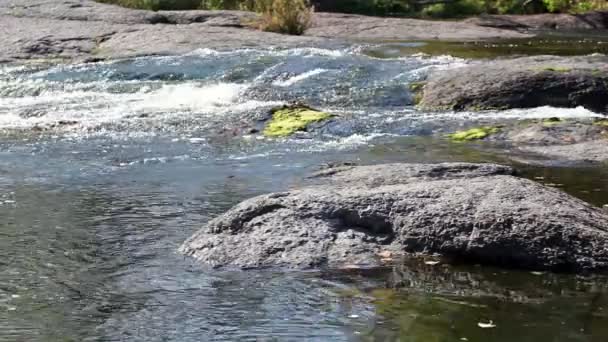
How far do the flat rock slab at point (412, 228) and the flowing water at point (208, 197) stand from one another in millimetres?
168

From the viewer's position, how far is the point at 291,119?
13547mm

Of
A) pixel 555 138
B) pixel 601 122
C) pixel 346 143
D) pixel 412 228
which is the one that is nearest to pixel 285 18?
pixel 346 143

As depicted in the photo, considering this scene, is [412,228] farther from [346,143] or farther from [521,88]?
[521,88]

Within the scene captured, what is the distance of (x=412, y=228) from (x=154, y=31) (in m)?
16.6

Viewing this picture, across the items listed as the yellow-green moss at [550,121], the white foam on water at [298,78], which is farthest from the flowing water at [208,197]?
the yellow-green moss at [550,121]

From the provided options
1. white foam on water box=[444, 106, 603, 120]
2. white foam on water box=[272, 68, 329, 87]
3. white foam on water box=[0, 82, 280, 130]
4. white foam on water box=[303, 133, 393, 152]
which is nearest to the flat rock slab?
white foam on water box=[303, 133, 393, 152]

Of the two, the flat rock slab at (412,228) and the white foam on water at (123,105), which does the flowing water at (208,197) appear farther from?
the flat rock slab at (412,228)

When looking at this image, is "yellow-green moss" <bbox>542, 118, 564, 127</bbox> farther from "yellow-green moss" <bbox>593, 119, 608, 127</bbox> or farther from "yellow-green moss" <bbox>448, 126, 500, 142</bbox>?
"yellow-green moss" <bbox>448, 126, 500, 142</bbox>

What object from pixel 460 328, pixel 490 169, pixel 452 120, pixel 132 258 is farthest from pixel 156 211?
pixel 452 120

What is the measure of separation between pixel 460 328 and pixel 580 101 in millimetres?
8928

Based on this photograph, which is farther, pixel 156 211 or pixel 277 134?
pixel 277 134

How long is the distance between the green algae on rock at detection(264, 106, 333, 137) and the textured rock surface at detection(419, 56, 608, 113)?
1.87m

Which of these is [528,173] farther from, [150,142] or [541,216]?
[150,142]

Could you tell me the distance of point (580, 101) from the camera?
1392 cm
